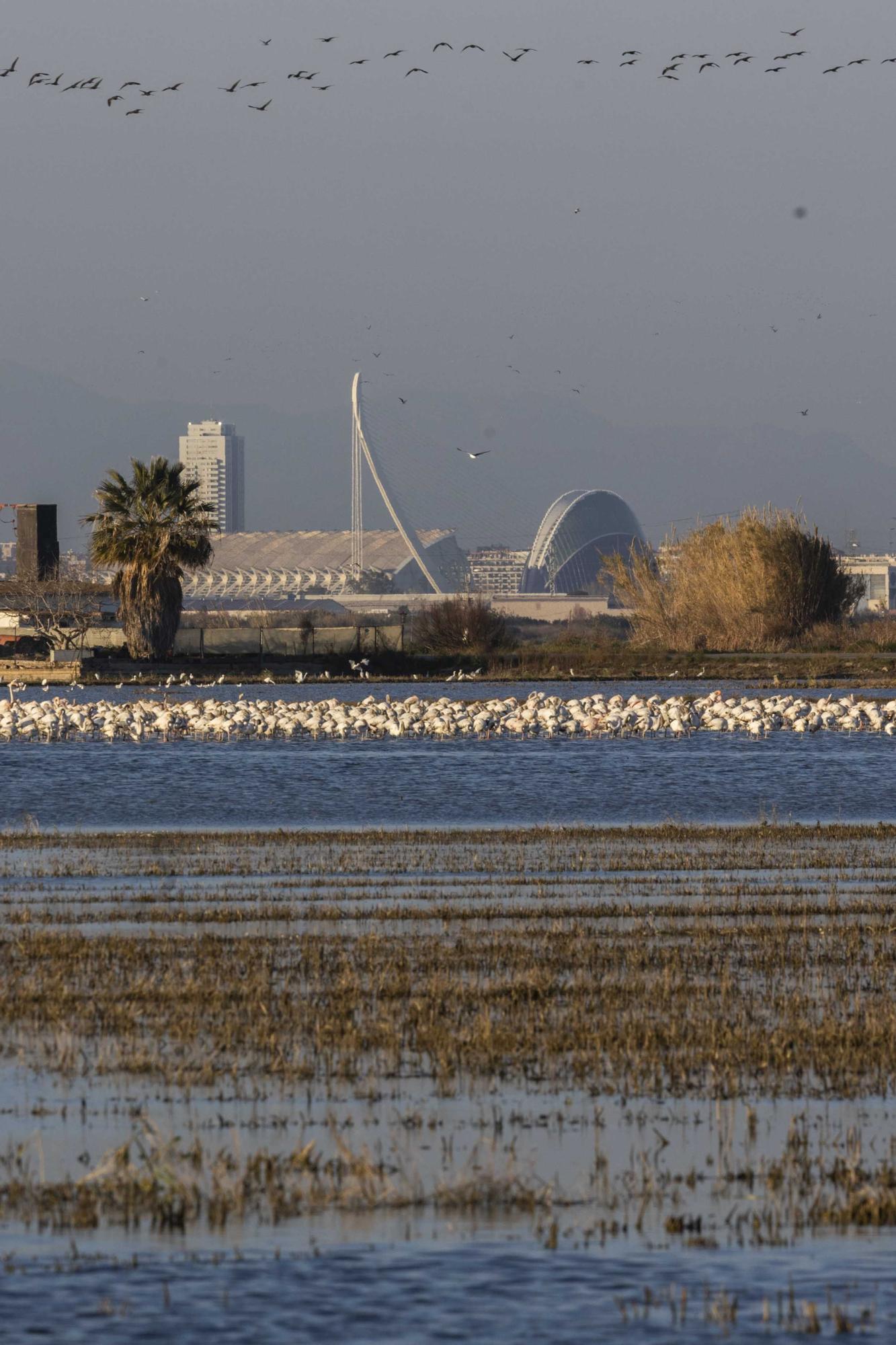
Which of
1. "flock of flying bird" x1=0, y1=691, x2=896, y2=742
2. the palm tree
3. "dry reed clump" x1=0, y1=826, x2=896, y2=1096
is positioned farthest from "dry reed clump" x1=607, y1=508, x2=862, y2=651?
"dry reed clump" x1=0, y1=826, x2=896, y2=1096

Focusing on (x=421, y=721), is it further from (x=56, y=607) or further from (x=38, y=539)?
(x=38, y=539)

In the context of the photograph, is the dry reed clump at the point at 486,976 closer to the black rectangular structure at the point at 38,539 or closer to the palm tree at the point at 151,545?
Answer: the palm tree at the point at 151,545

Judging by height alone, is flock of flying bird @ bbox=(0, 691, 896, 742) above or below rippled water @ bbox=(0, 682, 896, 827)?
above

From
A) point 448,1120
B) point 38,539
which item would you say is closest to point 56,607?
point 38,539

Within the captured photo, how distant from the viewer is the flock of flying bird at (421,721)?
37.6 metres

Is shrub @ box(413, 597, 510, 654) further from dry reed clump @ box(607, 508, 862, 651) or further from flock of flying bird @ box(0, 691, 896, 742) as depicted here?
flock of flying bird @ box(0, 691, 896, 742)

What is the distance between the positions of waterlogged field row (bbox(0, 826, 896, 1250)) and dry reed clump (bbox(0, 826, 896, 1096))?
1.3 inches

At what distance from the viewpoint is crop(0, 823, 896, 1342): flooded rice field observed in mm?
6230

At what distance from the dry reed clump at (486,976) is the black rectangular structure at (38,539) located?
60.2 metres

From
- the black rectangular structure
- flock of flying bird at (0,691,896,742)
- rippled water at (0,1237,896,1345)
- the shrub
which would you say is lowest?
rippled water at (0,1237,896,1345)

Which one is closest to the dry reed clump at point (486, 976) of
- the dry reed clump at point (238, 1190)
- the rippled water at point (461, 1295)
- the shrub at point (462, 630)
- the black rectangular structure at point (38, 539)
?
the dry reed clump at point (238, 1190)

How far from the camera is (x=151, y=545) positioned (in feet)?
211

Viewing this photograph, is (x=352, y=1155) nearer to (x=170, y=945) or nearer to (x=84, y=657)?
(x=170, y=945)

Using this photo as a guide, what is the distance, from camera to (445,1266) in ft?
21.4
